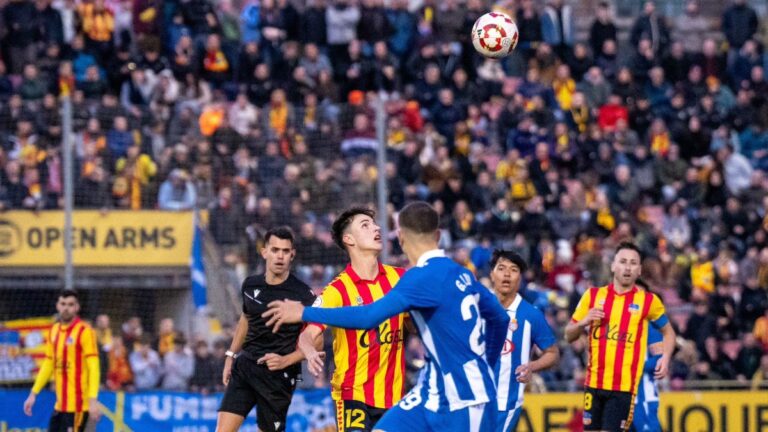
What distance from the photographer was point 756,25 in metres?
27.9

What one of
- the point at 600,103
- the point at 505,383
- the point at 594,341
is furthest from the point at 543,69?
the point at 505,383

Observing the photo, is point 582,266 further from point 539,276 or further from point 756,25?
point 756,25

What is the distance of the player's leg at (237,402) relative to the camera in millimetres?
12625

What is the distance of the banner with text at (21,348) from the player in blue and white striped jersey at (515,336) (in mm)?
7558

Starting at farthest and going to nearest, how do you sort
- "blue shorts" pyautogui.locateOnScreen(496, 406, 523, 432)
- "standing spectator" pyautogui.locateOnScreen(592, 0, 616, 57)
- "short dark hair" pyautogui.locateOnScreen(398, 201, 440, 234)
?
"standing spectator" pyautogui.locateOnScreen(592, 0, 616, 57) < "blue shorts" pyautogui.locateOnScreen(496, 406, 523, 432) < "short dark hair" pyautogui.locateOnScreen(398, 201, 440, 234)

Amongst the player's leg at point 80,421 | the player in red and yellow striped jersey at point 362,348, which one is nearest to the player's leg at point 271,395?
the player in red and yellow striped jersey at point 362,348

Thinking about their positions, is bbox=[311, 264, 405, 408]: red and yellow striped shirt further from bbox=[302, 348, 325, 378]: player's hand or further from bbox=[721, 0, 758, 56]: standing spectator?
bbox=[721, 0, 758, 56]: standing spectator

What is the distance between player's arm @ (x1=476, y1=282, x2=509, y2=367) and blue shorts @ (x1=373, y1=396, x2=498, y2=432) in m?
Result: 0.31

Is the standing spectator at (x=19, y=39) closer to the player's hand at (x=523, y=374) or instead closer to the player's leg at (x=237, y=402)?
the player's leg at (x=237, y=402)

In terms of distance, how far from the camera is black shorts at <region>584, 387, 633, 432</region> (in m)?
14.1

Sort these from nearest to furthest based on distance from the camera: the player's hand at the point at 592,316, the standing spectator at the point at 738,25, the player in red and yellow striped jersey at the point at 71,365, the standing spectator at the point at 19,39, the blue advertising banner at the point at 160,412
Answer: the player's hand at the point at 592,316
the player in red and yellow striped jersey at the point at 71,365
the blue advertising banner at the point at 160,412
the standing spectator at the point at 19,39
the standing spectator at the point at 738,25

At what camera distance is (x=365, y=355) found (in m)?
11.2

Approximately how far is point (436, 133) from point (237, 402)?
1140 centimetres

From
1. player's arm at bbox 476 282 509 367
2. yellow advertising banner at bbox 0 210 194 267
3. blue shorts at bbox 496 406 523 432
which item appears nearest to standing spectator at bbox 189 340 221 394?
yellow advertising banner at bbox 0 210 194 267
